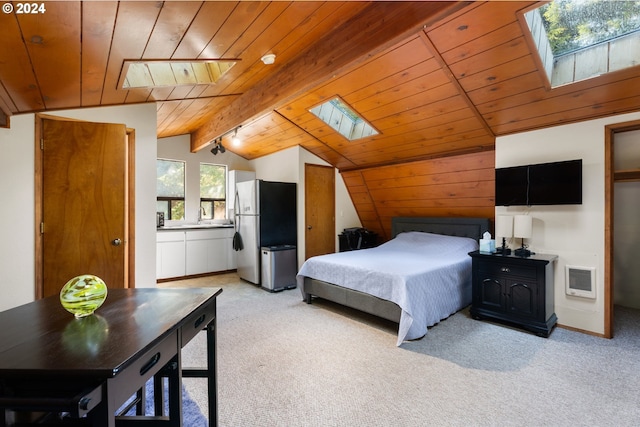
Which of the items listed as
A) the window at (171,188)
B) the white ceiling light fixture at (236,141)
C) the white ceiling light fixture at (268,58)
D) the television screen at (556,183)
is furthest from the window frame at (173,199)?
the television screen at (556,183)

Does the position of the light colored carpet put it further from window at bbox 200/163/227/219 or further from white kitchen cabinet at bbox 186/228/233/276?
window at bbox 200/163/227/219

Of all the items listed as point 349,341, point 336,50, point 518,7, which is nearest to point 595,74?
point 518,7

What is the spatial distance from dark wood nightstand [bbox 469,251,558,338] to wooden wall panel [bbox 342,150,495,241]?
113cm

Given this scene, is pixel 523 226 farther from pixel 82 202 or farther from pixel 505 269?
pixel 82 202

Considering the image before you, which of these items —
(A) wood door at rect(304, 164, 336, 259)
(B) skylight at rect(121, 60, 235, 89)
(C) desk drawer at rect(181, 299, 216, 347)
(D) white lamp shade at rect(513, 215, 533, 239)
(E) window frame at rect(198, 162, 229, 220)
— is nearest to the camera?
(C) desk drawer at rect(181, 299, 216, 347)

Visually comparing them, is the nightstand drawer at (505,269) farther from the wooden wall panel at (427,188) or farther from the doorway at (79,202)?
the doorway at (79,202)

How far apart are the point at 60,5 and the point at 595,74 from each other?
3.55m

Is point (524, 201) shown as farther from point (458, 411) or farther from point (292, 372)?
point (292, 372)

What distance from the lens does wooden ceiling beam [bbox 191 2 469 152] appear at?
6.06ft

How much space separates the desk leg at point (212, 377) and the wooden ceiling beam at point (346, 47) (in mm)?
2051

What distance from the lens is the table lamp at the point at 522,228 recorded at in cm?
305

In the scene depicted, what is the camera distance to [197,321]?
139 cm

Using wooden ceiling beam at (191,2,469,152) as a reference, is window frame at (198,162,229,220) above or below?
below

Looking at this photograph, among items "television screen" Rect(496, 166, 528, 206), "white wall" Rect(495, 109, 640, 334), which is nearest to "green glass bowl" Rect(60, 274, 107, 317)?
"television screen" Rect(496, 166, 528, 206)
